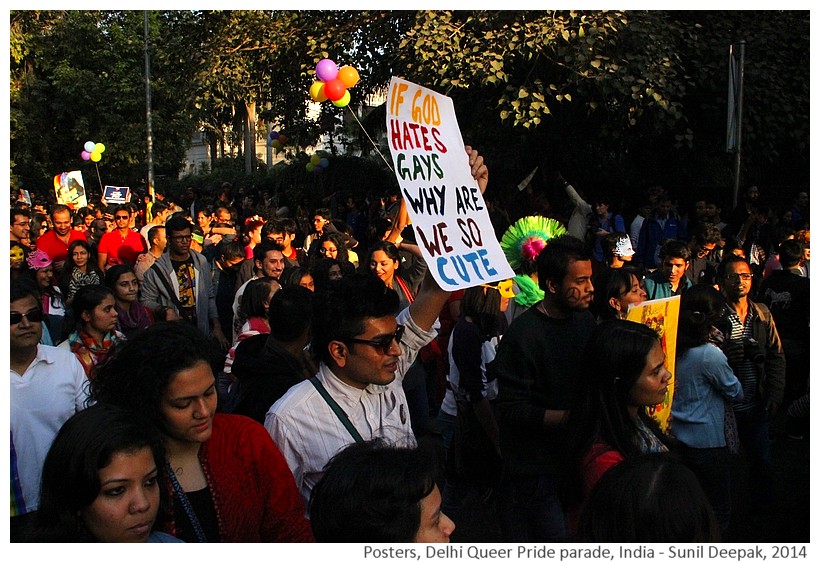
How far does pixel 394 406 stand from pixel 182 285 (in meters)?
4.28

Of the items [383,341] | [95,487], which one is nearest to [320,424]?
[383,341]

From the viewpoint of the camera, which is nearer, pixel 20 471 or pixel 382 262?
pixel 20 471

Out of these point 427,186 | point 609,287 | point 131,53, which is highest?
point 131,53

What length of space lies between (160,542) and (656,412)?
1.92 metres

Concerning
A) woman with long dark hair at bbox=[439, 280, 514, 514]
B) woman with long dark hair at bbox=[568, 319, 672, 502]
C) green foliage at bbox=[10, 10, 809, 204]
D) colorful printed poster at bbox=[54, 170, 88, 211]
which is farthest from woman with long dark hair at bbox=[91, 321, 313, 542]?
colorful printed poster at bbox=[54, 170, 88, 211]

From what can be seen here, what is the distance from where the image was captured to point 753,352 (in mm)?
5012

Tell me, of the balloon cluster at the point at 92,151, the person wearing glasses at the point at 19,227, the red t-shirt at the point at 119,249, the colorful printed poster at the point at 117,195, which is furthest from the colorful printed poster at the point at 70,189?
the balloon cluster at the point at 92,151

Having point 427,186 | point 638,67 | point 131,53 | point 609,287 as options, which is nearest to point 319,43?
point 638,67

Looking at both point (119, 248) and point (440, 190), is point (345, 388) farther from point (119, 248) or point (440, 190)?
point (119, 248)

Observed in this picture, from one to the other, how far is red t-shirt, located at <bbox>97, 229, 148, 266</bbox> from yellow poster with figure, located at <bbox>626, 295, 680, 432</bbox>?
20.2ft

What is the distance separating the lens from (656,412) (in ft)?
10.9

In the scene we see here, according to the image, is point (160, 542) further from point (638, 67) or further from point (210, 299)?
point (638, 67)

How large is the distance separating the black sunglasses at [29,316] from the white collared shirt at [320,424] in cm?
123

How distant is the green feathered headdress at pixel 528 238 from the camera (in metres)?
4.81
